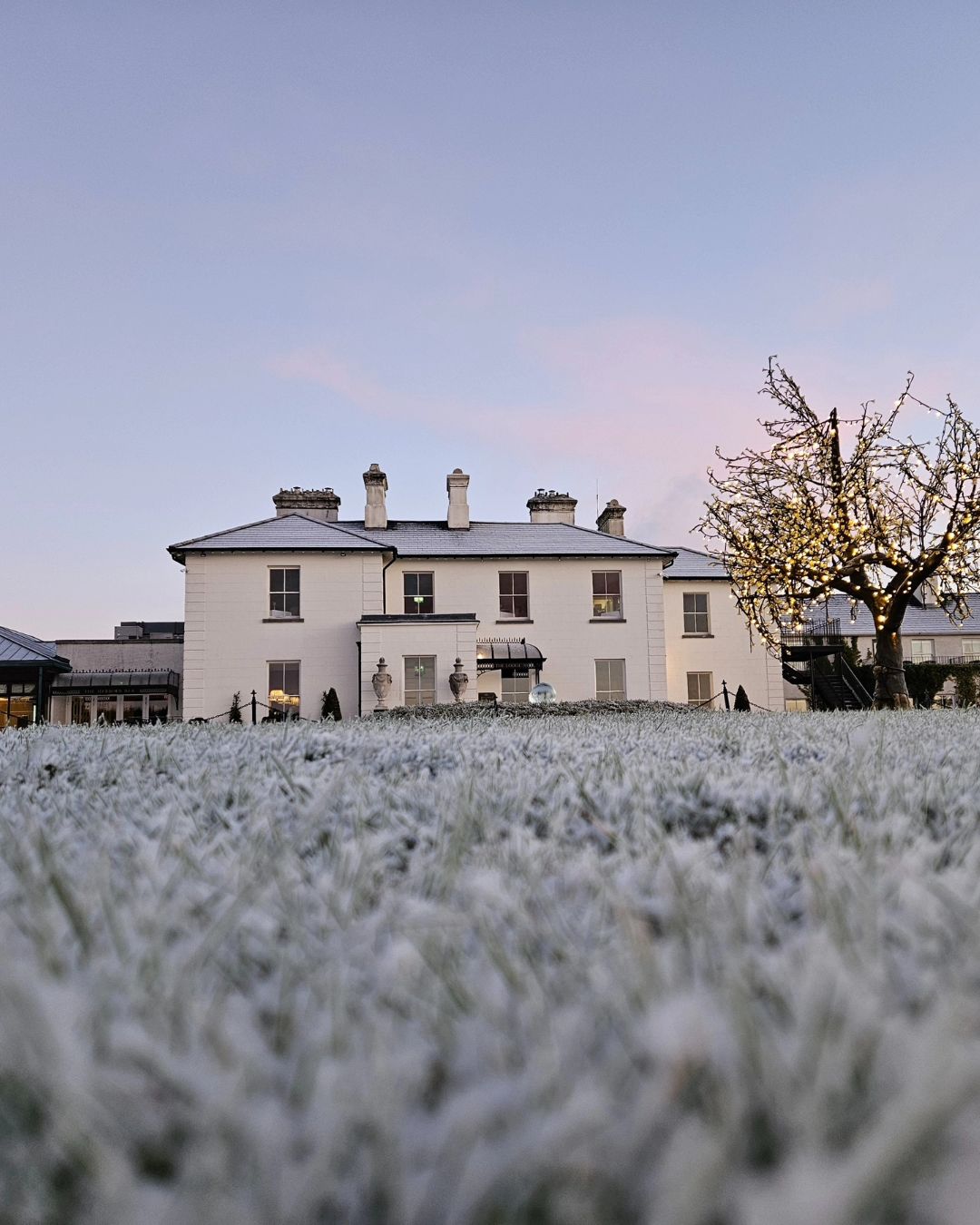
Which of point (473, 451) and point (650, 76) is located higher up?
point (650, 76)

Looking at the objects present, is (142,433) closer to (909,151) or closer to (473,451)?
(473,451)

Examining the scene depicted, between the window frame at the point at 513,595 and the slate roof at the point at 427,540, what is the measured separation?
2.30 feet

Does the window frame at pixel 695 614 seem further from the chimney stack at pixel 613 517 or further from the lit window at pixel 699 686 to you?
the chimney stack at pixel 613 517

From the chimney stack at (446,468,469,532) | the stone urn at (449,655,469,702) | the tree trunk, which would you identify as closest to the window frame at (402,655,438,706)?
the stone urn at (449,655,469,702)

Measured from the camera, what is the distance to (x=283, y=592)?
78.4 ft

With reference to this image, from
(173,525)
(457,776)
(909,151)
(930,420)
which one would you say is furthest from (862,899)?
(173,525)

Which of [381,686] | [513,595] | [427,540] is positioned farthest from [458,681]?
[427,540]

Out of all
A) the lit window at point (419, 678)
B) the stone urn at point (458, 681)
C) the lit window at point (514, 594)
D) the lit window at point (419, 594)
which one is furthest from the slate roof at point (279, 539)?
the stone urn at point (458, 681)

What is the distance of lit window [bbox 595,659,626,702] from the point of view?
25.1 meters

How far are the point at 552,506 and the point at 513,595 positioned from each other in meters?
5.48

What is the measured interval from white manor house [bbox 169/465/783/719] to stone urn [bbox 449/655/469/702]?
6.8 inches

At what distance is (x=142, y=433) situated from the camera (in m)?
22.8

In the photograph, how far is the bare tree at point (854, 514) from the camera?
42.4 ft

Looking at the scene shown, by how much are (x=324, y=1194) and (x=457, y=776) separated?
5.16 feet
